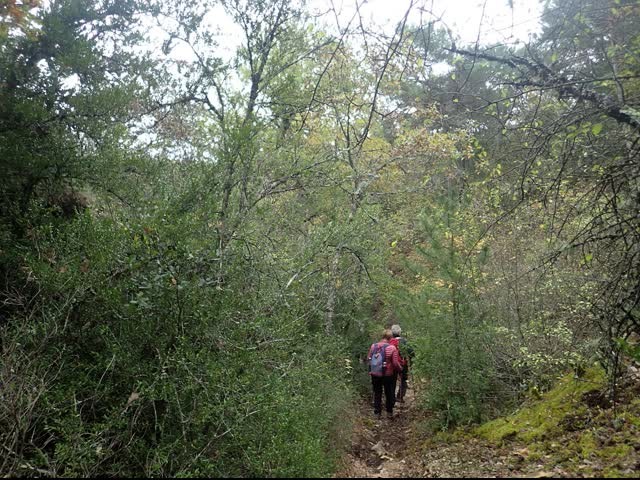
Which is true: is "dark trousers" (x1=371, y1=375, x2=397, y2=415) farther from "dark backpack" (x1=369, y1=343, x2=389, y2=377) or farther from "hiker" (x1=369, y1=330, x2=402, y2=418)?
"dark backpack" (x1=369, y1=343, x2=389, y2=377)

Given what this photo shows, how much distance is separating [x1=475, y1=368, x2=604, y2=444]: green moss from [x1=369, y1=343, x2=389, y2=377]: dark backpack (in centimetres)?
217

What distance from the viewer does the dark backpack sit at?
8109 millimetres

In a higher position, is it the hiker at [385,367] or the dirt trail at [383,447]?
the hiker at [385,367]

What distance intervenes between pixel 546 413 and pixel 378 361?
3.07m

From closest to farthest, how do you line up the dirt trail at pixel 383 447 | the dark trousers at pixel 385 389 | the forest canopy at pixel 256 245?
the forest canopy at pixel 256 245 → the dirt trail at pixel 383 447 → the dark trousers at pixel 385 389

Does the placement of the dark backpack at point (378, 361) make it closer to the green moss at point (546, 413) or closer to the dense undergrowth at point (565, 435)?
the dense undergrowth at point (565, 435)

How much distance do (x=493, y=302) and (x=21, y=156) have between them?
769 cm

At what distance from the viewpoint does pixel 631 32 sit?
5.25 metres

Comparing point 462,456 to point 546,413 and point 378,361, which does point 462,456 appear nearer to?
point 546,413

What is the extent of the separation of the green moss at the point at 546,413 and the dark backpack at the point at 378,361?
7.12 feet

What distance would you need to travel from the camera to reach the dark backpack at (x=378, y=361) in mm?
8109

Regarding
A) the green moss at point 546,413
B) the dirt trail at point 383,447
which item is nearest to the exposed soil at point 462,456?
the dirt trail at point 383,447

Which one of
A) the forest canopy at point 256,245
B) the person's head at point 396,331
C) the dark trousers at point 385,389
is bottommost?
the dark trousers at point 385,389

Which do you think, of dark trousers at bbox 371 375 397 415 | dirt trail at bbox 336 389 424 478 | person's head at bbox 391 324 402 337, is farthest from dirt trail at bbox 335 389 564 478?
person's head at bbox 391 324 402 337
